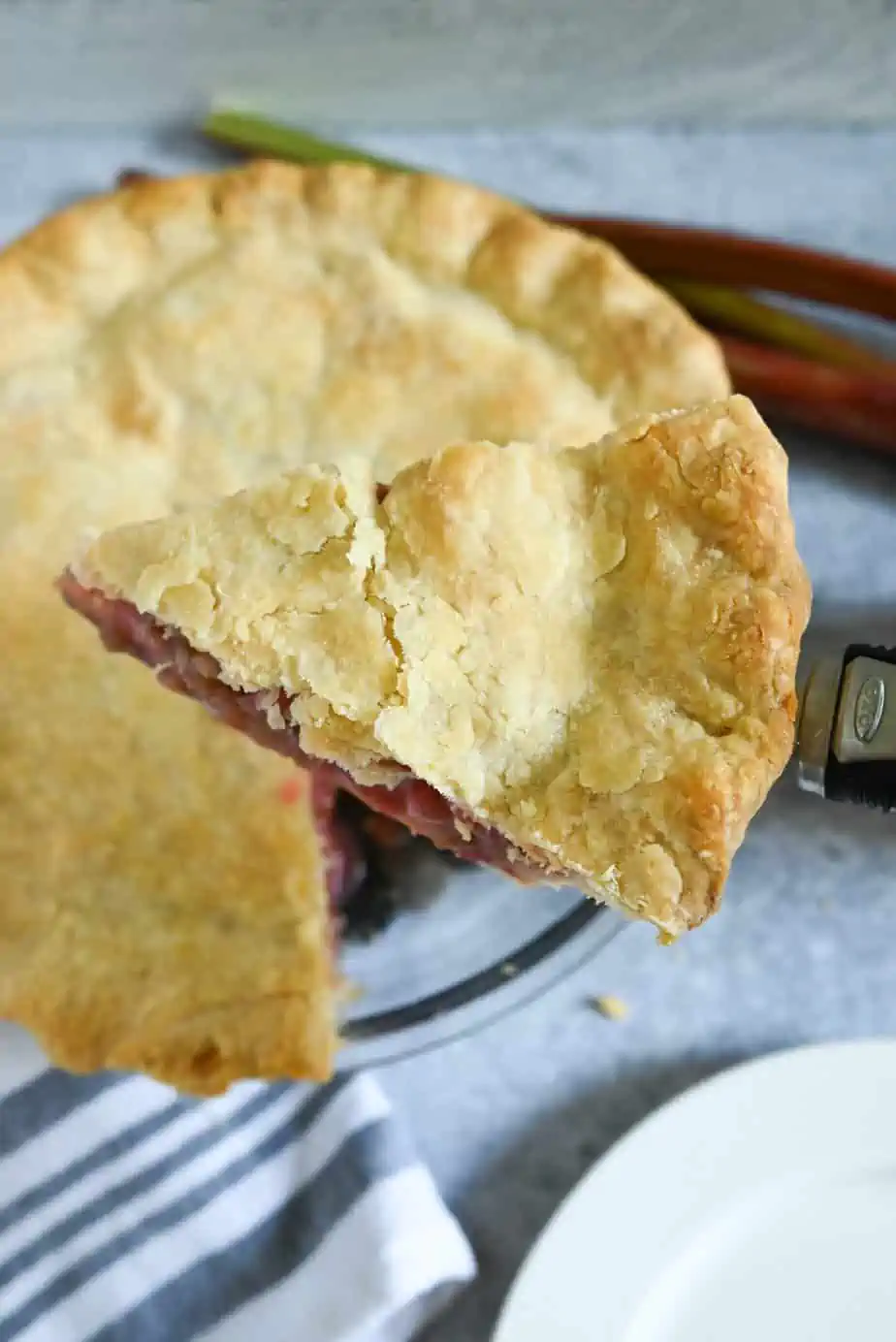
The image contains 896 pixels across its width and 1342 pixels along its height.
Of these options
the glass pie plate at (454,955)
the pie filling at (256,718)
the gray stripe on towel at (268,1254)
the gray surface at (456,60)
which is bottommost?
the gray stripe on towel at (268,1254)

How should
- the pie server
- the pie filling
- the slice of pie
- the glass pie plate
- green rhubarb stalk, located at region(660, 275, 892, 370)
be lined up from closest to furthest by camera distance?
the slice of pie → the pie filling → the pie server → the glass pie plate → green rhubarb stalk, located at region(660, 275, 892, 370)

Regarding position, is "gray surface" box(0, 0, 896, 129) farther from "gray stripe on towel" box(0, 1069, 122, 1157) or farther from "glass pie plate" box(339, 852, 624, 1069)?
"gray stripe on towel" box(0, 1069, 122, 1157)

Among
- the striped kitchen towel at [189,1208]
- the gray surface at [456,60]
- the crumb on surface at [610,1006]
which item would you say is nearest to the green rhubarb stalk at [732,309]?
the gray surface at [456,60]

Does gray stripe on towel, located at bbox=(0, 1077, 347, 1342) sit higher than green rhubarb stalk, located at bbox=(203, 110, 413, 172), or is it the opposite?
green rhubarb stalk, located at bbox=(203, 110, 413, 172)

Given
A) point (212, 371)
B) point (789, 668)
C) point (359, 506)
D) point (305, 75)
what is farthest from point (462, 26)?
point (789, 668)

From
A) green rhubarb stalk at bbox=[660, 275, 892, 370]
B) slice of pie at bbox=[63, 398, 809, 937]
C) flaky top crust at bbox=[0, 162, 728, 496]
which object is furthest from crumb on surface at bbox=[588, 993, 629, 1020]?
green rhubarb stalk at bbox=[660, 275, 892, 370]

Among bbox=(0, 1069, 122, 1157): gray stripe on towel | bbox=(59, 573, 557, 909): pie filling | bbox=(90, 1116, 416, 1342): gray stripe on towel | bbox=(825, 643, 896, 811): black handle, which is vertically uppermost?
bbox=(59, 573, 557, 909): pie filling

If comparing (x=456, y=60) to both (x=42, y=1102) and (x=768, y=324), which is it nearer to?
(x=768, y=324)

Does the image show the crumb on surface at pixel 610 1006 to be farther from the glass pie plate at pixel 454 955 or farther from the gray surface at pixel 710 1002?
the glass pie plate at pixel 454 955
